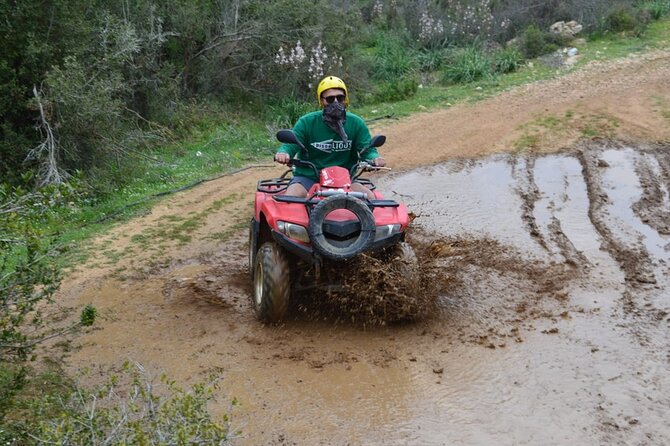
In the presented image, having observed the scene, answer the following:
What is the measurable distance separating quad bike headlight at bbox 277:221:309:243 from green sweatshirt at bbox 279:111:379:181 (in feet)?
3.29

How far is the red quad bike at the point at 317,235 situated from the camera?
5.57m

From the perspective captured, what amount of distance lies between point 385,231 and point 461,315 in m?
1.09

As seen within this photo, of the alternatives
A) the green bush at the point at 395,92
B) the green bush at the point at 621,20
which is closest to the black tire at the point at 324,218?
the green bush at the point at 395,92

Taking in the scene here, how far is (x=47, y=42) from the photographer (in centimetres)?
1026

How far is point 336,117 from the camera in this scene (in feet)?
21.5

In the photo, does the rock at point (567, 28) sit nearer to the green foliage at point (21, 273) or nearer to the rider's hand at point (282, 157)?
the rider's hand at point (282, 157)

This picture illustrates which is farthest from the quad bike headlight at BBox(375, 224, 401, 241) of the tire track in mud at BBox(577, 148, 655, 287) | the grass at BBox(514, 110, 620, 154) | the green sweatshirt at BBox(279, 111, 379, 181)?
the grass at BBox(514, 110, 620, 154)

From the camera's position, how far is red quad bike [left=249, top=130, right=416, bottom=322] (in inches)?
219

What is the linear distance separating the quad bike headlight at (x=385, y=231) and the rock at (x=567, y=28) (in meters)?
14.5

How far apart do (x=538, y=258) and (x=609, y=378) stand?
248 cm

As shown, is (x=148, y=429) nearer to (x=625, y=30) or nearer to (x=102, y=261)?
(x=102, y=261)

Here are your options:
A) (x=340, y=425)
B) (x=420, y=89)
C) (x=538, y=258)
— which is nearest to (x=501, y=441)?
(x=340, y=425)

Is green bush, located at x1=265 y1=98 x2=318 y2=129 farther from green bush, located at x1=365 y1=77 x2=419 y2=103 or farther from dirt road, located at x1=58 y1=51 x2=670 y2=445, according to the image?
dirt road, located at x1=58 y1=51 x2=670 y2=445

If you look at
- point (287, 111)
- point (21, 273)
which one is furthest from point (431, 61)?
point (21, 273)
